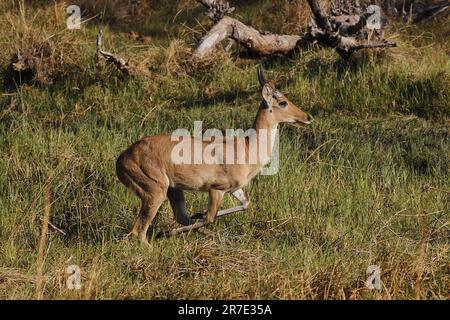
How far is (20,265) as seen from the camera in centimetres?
820

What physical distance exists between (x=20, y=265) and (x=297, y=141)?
4106mm

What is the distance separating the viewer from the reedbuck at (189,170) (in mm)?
8711

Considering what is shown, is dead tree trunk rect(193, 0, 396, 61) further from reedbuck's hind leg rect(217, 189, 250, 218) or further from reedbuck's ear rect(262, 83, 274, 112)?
reedbuck's hind leg rect(217, 189, 250, 218)

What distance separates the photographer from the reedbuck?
8711 mm

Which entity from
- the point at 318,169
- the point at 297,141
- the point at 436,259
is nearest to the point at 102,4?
the point at 297,141

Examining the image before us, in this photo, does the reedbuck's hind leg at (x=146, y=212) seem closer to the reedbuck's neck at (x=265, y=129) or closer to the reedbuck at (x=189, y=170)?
the reedbuck at (x=189, y=170)

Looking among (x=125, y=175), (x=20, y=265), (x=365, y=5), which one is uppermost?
(x=365, y=5)

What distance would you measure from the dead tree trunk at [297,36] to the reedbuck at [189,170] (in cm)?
395

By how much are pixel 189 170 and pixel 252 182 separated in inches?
55.7

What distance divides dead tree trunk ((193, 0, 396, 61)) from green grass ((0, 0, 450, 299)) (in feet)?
0.88

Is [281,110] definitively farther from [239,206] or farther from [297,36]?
[297,36]

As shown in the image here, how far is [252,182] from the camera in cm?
1009
